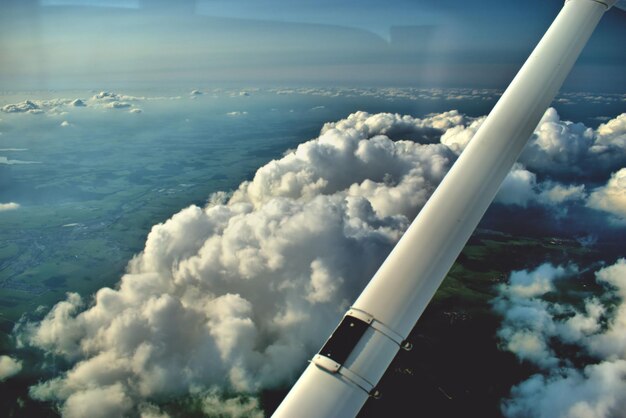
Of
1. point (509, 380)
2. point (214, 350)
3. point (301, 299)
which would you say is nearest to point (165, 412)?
point (214, 350)

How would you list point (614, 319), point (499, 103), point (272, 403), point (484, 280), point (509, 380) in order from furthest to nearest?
point (484, 280)
point (614, 319)
point (272, 403)
point (509, 380)
point (499, 103)

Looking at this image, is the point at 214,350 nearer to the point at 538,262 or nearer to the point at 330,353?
the point at 538,262

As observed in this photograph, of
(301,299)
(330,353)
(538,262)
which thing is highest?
(538,262)

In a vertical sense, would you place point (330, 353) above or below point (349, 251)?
below

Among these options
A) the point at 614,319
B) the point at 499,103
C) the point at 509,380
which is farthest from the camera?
the point at 614,319

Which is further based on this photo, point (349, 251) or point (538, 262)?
point (538, 262)

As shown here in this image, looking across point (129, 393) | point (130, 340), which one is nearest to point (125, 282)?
point (130, 340)

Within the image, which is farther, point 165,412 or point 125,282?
point 125,282

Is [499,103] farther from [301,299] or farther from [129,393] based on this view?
[129,393]

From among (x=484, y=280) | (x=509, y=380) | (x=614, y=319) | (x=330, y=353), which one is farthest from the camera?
(x=484, y=280)
